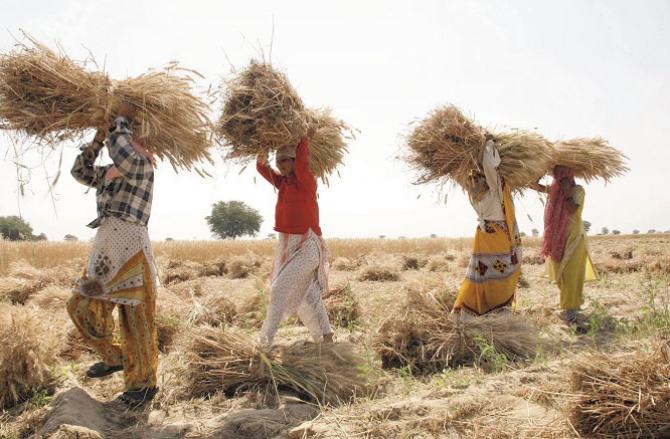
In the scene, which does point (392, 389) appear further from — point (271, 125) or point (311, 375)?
point (271, 125)

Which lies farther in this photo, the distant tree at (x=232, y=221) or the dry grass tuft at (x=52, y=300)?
the distant tree at (x=232, y=221)

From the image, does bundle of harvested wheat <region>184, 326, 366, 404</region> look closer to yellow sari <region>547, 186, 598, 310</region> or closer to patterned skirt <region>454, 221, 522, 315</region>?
patterned skirt <region>454, 221, 522, 315</region>

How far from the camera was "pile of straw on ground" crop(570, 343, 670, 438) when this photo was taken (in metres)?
2.06

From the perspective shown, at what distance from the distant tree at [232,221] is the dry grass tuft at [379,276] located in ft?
174

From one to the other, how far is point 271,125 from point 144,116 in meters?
0.88

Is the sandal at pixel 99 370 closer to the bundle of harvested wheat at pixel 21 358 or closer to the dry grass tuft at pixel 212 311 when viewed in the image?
the bundle of harvested wheat at pixel 21 358

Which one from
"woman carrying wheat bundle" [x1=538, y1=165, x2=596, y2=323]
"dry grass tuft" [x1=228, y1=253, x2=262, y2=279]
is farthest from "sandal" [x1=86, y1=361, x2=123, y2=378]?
"dry grass tuft" [x1=228, y1=253, x2=262, y2=279]

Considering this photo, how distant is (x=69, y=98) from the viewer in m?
3.46

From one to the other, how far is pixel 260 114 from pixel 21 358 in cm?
230

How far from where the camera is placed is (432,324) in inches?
172

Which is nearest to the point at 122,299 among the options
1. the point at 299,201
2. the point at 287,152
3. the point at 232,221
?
the point at 299,201

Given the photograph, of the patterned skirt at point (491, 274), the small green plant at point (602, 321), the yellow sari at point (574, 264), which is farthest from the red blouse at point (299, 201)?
the yellow sari at point (574, 264)

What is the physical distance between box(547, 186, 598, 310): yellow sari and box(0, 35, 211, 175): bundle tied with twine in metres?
4.20

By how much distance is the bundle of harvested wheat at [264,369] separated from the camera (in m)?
3.49
